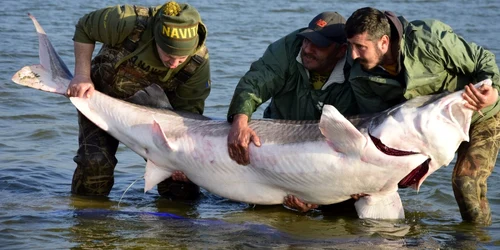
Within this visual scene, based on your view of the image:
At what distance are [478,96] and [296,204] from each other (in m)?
1.71

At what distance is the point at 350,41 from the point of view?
263 inches

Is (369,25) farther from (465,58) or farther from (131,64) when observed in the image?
(131,64)

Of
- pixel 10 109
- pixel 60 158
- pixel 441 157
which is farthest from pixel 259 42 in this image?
pixel 441 157

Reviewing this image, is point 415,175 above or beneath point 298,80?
beneath

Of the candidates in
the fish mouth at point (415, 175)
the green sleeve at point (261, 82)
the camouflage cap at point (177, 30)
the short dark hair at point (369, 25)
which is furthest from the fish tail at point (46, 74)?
the fish mouth at point (415, 175)

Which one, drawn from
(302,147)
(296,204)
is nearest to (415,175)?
(302,147)

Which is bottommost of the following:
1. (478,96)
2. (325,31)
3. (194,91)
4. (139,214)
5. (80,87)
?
(139,214)

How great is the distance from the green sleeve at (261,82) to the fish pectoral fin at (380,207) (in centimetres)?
114

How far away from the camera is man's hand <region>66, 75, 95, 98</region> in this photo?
7.48m

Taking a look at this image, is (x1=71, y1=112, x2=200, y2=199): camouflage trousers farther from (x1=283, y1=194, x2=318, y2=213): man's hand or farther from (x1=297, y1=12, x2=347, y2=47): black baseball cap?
(x1=297, y1=12, x2=347, y2=47): black baseball cap

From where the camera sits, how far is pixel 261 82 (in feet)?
23.7

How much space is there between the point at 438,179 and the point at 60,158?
380 centimetres

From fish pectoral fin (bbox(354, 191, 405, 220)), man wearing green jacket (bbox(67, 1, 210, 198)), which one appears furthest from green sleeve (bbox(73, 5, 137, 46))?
fish pectoral fin (bbox(354, 191, 405, 220))

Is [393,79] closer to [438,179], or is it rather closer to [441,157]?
[441,157]
